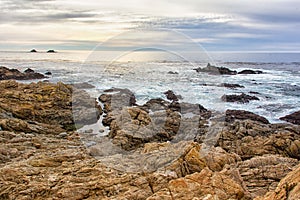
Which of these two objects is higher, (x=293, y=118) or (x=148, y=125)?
(x=148, y=125)

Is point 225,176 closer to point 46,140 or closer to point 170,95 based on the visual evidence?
point 46,140

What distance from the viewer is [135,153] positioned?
1230 centimetres

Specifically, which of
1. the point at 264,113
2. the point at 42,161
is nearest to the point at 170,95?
the point at 264,113

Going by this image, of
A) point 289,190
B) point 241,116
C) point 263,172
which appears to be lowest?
point 241,116

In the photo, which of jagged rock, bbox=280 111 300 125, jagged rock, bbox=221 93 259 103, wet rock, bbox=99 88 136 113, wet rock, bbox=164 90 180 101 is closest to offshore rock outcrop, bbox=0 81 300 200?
jagged rock, bbox=280 111 300 125

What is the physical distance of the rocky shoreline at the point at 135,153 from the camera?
819 centimetres

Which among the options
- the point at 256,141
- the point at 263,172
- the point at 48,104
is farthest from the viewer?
the point at 48,104

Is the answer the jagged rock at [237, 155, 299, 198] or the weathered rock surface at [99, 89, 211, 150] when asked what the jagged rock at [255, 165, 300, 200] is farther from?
the weathered rock surface at [99, 89, 211, 150]

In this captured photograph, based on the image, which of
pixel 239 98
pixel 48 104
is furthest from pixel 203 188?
pixel 239 98

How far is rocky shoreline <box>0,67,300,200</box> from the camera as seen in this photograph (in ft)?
26.9

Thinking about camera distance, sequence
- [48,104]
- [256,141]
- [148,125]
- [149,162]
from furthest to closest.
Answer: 1. [48,104]
2. [148,125]
3. [256,141]
4. [149,162]

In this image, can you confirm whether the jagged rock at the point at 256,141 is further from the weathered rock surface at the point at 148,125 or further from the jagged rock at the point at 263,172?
the jagged rock at the point at 263,172

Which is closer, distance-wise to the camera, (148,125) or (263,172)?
(263,172)

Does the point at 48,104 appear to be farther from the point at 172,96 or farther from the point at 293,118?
the point at 293,118
